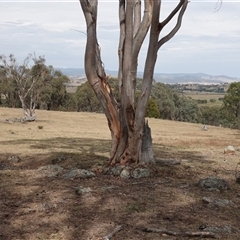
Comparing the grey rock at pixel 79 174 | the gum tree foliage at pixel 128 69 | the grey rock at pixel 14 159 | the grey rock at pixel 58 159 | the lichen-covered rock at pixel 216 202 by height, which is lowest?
the grey rock at pixel 14 159

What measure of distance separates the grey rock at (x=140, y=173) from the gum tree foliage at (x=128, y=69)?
15.9 inches

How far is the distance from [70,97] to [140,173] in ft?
185

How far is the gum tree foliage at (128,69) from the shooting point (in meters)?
8.29

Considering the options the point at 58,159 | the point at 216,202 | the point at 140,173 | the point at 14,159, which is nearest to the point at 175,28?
the point at 140,173

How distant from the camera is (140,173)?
27.1ft

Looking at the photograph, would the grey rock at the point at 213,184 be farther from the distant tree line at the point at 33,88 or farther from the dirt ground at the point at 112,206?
the distant tree line at the point at 33,88

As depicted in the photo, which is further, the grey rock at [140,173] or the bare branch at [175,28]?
the bare branch at [175,28]

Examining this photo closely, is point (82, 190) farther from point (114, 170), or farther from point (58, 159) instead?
point (58, 159)

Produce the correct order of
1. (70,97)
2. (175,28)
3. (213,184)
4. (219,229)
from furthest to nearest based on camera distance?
(70,97) → (175,28) → (213,184) → (219,229)

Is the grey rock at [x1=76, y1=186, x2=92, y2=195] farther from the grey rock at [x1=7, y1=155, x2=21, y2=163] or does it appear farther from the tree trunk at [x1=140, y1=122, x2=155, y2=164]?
the grey rock at [x1=7, y1=155, x2=21, y2=163]

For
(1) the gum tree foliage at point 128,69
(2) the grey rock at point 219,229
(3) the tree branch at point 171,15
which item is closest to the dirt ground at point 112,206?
(2) the grey rock at point 219,229

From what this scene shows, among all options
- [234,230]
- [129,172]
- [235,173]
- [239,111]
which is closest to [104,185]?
[129,172]

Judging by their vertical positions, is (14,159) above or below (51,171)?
below

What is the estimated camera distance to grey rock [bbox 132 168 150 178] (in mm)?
8211
